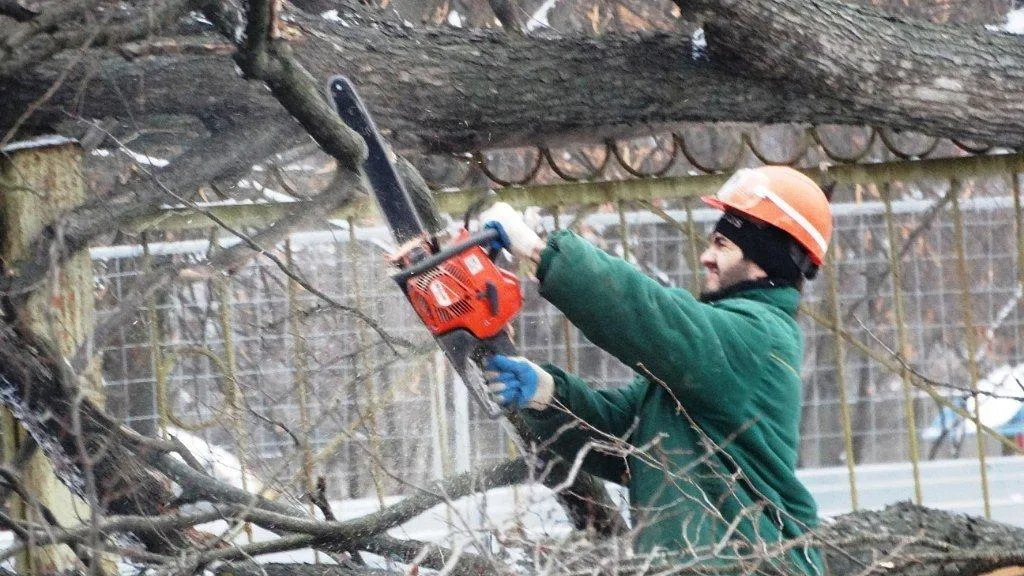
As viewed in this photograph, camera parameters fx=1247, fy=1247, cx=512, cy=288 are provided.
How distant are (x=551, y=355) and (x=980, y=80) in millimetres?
2314

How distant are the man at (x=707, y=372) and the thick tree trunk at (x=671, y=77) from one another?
1.13m

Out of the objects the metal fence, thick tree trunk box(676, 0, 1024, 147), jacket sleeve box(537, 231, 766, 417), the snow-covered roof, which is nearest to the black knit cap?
jacket sleeve box(537, 231, 766, 417)

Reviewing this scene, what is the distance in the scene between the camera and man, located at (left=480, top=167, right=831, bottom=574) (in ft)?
9.37

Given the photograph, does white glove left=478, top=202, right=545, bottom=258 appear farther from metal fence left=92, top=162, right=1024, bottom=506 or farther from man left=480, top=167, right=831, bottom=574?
metal fence left=92, top=162, right=1024, bottom=506

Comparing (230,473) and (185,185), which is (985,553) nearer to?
(185,185)

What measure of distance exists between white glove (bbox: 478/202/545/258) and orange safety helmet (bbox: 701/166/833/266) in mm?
585

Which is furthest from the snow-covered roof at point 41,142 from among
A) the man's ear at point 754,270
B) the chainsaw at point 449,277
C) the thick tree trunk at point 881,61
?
the man's ear at point 754,270

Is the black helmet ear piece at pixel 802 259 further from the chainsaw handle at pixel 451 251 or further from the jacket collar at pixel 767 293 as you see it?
the chainsaw handle at pixel 451 251

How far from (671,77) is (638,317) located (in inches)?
68.3

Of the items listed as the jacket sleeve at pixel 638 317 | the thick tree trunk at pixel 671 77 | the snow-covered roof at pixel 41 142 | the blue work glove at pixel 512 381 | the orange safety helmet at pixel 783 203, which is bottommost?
the blue work glove at pixel 512 381

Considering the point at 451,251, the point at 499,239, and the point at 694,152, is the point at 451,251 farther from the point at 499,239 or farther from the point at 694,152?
the point at 694,152

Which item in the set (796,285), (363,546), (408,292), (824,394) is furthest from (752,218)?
(824,394)

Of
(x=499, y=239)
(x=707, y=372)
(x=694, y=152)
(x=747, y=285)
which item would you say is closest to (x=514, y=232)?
(x=499, y=239)

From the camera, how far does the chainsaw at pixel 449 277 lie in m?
2.99
